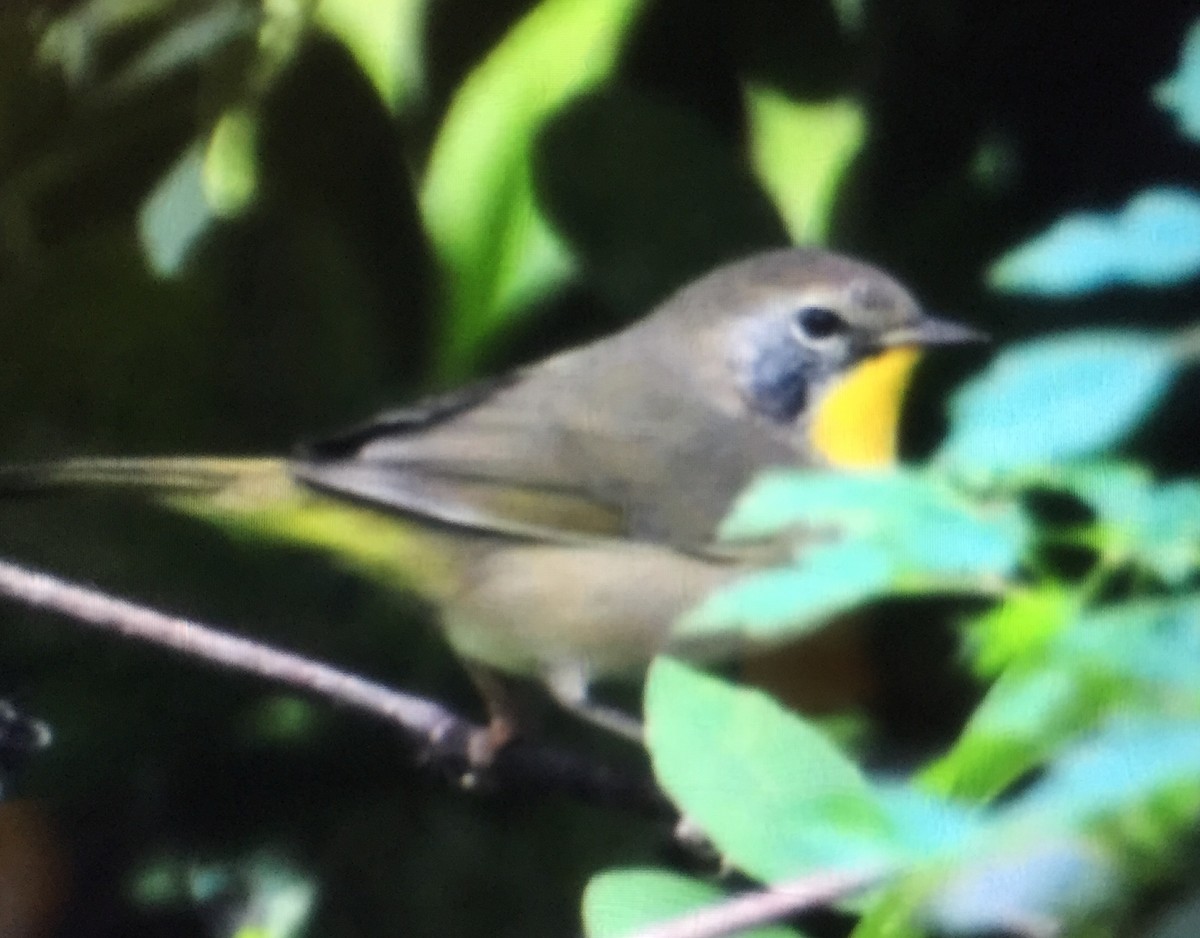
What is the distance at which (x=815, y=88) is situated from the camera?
582 millimetres

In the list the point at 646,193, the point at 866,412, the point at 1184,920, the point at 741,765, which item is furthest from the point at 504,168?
the point at 1184,920

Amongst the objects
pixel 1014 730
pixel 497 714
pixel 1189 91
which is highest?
pixel 1189 91

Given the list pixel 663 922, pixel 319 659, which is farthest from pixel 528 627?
pixel 663 922

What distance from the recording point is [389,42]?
61 centimetres

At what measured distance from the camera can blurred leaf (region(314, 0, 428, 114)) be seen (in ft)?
1.99

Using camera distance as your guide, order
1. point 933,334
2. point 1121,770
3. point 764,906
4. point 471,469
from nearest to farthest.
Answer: point 1121,770, point 764,906, point 933,334, point 471,469

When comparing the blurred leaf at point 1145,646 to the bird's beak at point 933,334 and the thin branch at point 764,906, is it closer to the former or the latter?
the thin branch at point 764,906

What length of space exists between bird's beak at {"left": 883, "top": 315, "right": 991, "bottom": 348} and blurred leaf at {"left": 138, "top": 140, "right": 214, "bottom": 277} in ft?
0.88

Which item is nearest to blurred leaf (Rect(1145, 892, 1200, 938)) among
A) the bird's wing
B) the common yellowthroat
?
the common yellowthroat

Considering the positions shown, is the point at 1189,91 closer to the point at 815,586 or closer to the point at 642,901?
the point at 815,586

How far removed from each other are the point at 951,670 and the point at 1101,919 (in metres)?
0.12

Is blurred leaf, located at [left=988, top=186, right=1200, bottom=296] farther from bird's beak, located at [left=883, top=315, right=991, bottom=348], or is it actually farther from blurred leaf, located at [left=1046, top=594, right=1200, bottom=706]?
bird's beak, located at [left=883, top=315, right=991, bottom=348]

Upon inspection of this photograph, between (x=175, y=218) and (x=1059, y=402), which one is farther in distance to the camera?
(x=175, y=218)

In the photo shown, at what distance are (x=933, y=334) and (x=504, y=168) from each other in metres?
0.18
